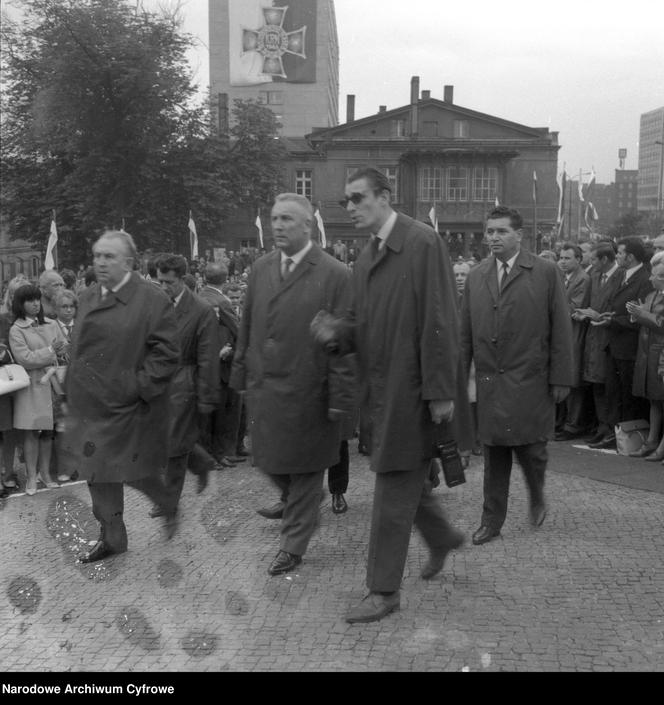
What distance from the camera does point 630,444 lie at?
8.60m

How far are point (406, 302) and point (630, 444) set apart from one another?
16.1ft

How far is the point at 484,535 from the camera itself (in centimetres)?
582

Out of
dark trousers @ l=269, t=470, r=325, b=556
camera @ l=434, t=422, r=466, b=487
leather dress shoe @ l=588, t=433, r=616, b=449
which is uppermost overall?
camera @ l=434, t=422, r=466, b=487

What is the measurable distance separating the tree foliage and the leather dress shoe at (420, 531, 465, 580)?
1412 inches

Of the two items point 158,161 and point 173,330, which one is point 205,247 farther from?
point 173,330

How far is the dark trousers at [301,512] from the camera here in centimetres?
531

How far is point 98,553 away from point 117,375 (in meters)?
1.15

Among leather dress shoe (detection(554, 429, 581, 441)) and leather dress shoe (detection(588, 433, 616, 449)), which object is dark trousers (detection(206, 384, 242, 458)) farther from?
leather dress shoe (detection(588, 433, 616, 449))

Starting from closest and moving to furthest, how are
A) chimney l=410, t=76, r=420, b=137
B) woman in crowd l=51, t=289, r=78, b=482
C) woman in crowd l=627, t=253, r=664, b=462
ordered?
woman in crowd l=51, t=289, r=78, b=482
woman in crowd l=627, t=253, r=664, b=462
chimney l=410, t=76, r=420, b=137

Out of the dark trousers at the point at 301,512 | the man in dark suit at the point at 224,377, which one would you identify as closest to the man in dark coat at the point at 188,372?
the man in dark suit at the point at 224,377

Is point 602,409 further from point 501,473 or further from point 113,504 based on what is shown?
point 113,504

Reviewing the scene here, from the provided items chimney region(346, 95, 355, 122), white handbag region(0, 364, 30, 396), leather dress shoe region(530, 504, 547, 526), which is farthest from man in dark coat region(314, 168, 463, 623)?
chimney region(346, 95, 355, 122)

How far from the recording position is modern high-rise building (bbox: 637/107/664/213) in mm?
55062

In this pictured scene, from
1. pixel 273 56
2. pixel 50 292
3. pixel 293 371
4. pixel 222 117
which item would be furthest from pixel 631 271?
pixel 273 56
